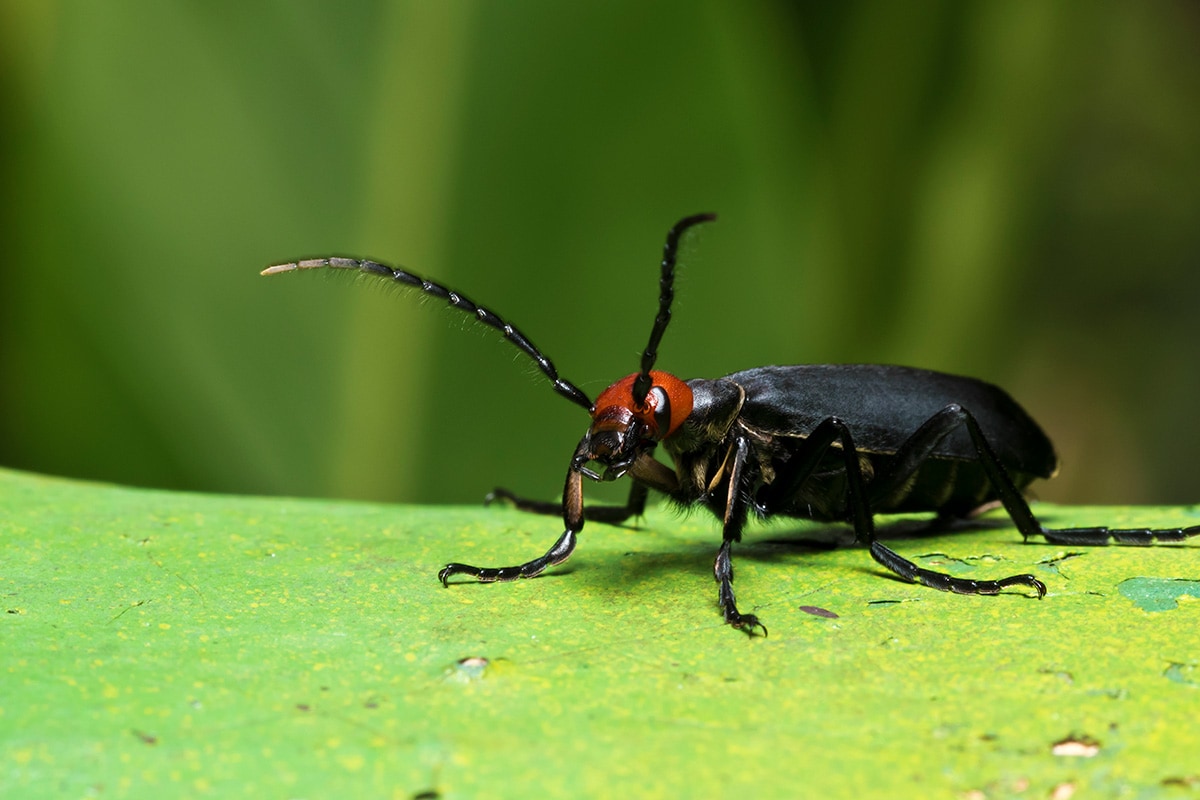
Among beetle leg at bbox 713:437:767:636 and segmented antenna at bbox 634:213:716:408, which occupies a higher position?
segmented antenna at bbox 634:213:716:408

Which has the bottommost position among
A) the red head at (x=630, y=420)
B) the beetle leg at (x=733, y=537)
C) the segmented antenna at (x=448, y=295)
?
the beetle leg at (x=733, y=537)

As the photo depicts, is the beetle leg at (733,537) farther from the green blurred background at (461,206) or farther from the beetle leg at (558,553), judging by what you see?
the green blurred background at (461,206)

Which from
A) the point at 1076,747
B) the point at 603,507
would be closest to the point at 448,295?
the point at 603,507

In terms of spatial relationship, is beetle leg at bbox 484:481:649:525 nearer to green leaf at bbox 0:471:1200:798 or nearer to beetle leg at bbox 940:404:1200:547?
green leaf at bbox 0:471:1200:798

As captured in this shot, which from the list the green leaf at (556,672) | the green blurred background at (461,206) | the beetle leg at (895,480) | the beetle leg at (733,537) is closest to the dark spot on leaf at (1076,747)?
the green leaf at (556,672)

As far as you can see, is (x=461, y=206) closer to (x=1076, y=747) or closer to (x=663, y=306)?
(x=663, y=306)

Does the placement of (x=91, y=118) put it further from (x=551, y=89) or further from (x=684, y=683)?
(x=684, y=683)

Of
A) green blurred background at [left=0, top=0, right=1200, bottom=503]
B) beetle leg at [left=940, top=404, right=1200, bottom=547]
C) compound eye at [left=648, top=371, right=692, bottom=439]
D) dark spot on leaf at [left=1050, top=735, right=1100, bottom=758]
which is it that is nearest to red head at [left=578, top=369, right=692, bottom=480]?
compound eye at [left=648, top=371, right=692, bottom=439]
